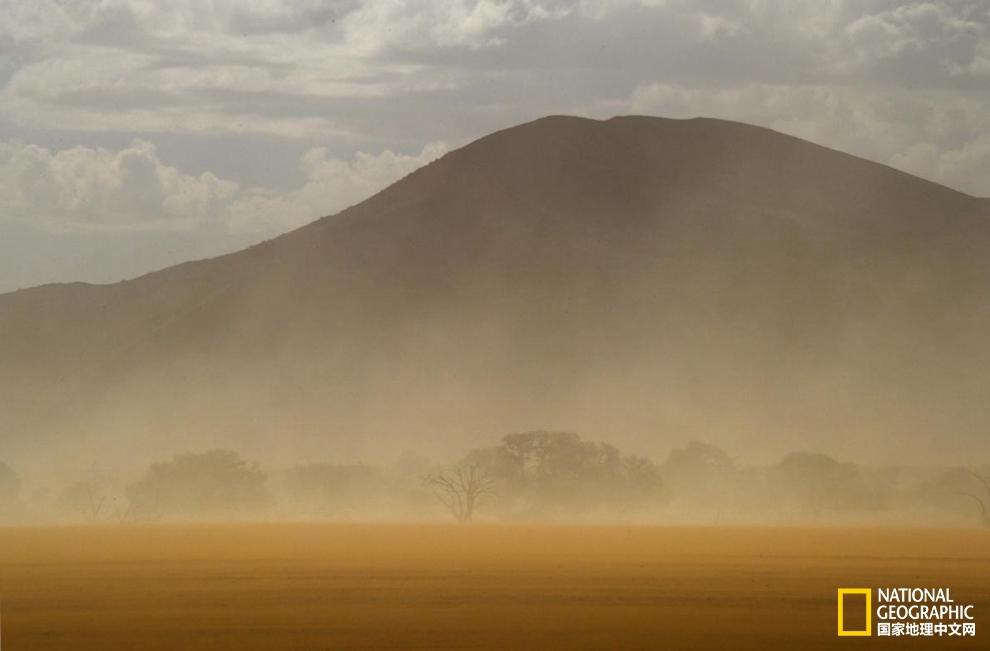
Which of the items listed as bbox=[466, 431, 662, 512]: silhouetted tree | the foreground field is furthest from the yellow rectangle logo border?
bbox=[466, 431, 662, 512]: silhouetted tree

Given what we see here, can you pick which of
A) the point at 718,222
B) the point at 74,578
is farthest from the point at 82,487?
the point at 718,222

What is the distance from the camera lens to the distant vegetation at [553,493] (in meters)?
83.6

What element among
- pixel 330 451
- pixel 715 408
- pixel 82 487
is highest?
pixel 715 408

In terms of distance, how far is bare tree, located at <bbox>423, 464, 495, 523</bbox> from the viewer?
7881 cm

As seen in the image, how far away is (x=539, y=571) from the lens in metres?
40.1

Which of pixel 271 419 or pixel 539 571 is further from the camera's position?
pixel 271 419

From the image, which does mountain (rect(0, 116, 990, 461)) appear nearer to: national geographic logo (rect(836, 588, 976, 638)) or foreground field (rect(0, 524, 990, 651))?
foreground field (rect(0, 524, 990, 651))

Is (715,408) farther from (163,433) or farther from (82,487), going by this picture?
(82,487)

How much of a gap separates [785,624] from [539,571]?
11.5 m

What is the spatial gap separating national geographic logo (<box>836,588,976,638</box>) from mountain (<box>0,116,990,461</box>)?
3703 inches

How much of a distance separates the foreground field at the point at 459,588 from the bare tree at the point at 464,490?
21258 mm

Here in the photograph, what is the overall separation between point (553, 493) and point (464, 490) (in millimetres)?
7753

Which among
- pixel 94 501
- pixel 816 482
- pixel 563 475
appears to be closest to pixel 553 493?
pixel 563 475

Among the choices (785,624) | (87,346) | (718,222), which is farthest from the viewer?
(718,222)
